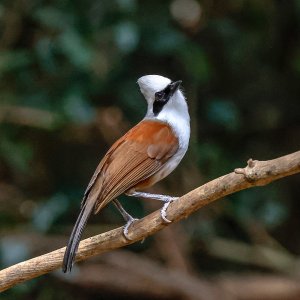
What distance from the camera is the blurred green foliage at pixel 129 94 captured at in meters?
5.27

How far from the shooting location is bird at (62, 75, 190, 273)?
144 inches

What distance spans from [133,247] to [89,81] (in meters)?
1.69

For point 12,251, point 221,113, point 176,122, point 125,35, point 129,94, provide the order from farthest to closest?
point 221,113 < point 129,94 < point 12,251 < point 125,35 < point 176,122

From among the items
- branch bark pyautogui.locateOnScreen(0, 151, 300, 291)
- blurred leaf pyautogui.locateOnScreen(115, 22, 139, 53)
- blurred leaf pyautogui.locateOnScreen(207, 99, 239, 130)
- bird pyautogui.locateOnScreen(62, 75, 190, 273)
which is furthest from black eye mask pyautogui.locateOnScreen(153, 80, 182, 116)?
blurred leaf pyautogui.locateOnScreen(207, 99, 239, 130)

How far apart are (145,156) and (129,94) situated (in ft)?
5.53

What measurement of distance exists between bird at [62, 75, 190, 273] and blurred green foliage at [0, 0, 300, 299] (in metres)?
1.03

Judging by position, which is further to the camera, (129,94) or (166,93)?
(129,94)

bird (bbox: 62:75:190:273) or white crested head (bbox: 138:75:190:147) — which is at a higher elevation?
white crested head (bbox: 138:75:190:147)

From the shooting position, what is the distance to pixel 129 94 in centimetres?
553

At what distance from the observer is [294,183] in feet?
23.1

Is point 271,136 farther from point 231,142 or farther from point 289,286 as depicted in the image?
point 289,286

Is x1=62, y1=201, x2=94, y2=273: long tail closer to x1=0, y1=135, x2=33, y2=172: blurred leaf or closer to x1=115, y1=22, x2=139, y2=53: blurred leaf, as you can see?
x1=115, y1=22, x2=139, y2=53: blurred leaf

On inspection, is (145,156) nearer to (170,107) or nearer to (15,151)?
(170,107)

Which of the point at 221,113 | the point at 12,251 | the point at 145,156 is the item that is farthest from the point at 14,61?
the point at 145,156
